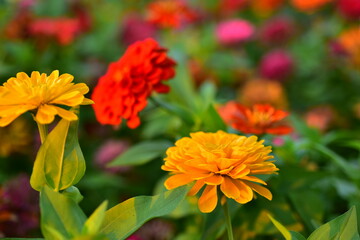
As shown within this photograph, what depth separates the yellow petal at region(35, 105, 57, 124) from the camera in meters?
0.46

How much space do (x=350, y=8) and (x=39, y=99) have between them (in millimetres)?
1242

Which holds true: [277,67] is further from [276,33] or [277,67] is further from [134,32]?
[134,32]

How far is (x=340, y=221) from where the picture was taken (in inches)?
20.4

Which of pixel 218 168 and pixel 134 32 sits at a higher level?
pixel 218 168

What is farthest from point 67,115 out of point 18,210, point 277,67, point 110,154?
point 277,67

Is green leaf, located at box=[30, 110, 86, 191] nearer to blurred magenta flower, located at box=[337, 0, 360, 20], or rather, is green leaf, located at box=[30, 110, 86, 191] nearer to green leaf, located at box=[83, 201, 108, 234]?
green leaf, located at box=[83, 201, 108, 234]

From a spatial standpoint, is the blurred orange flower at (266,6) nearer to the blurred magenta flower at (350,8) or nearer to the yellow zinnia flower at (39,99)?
the blurred magenta flower at (350,8)

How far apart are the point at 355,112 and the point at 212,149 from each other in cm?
93

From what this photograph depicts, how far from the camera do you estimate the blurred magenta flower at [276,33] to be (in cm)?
167

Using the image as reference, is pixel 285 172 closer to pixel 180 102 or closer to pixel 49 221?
pixel 180 102

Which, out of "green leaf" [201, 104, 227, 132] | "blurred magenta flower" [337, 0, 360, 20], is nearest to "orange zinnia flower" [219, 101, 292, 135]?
"green leaf" [201, 104, 227, 132]

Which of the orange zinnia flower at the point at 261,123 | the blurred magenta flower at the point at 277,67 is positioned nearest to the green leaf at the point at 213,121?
the orange zinnia flower at the point at 261,123

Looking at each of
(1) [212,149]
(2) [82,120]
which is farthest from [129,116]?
(2) [82,120]

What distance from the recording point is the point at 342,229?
1.65 ft
